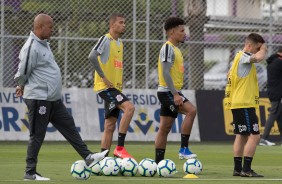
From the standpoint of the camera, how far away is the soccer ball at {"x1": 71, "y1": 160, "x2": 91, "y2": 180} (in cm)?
1209

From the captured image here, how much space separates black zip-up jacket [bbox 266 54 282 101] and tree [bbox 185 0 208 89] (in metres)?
2.93

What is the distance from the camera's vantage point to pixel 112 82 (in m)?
15.0

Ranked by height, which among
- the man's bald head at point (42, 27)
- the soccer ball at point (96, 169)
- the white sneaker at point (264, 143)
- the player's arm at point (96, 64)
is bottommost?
the white sneaker at point (264, 143)

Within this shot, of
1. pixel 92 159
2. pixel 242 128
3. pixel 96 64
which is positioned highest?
pixel 96 64

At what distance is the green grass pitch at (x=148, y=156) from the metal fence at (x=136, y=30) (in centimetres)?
218

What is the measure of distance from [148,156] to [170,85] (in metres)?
3.15

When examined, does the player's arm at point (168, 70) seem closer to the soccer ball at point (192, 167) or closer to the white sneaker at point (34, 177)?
the soccer ball at point (192, 167)

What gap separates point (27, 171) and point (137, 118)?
10.0 m

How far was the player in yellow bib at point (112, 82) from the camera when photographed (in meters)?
14.7

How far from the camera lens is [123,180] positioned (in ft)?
39.7

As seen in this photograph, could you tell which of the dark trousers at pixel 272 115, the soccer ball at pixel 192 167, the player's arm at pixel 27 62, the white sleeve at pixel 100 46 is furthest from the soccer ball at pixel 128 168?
the dark trousers at pixel 272 115

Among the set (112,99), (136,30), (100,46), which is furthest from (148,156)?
(136,30)

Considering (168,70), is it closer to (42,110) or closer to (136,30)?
(42,110)

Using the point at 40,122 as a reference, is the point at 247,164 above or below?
below
